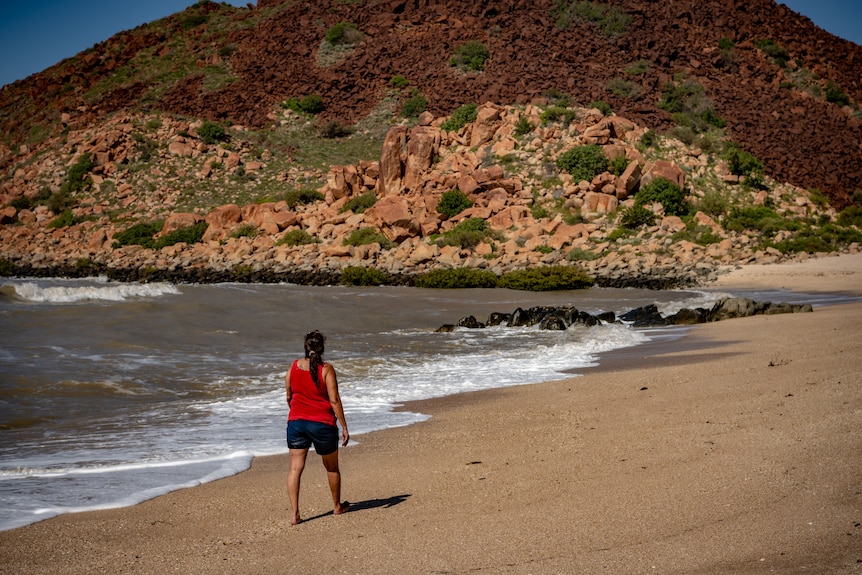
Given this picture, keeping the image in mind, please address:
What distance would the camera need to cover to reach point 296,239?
4344 centimetres

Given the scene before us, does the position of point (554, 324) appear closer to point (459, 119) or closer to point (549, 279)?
point (549, 279)

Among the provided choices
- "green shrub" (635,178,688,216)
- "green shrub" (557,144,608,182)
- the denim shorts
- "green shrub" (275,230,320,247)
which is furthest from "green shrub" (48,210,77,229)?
the denim shorts

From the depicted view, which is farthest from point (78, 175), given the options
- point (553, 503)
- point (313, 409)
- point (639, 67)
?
point (553, 503)

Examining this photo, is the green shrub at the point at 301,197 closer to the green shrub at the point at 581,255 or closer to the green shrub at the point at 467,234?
the green shrub at the point at 467,234

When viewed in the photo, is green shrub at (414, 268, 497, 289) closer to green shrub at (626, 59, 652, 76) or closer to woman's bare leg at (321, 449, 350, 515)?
woman's bare leg at (321, 449, 350, 515)

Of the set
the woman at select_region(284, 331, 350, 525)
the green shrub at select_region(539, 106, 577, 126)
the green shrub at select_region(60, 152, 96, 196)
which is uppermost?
the green shrub at select_region(539, 106, 577, 126)

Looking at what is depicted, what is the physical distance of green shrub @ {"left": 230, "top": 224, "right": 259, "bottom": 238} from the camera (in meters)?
45.9

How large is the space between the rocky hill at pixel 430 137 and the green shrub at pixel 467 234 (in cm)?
39

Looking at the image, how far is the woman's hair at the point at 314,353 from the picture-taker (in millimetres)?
6172

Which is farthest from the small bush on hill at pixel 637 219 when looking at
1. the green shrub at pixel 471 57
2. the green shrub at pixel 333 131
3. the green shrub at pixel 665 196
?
the green shrub at pixel 333 131

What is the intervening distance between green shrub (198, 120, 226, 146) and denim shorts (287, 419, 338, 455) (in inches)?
2262

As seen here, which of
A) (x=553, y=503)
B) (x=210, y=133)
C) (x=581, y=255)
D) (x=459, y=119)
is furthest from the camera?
(x=210, y=133)

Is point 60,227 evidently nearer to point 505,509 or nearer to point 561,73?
point 561,73

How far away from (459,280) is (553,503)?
2901cm
